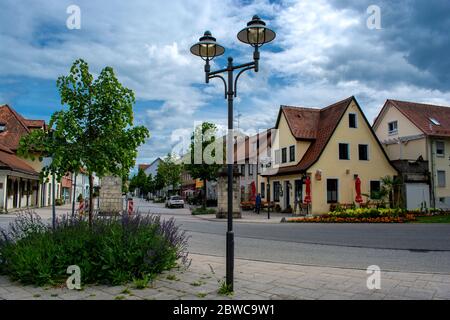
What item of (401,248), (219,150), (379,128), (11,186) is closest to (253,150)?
(219,150)

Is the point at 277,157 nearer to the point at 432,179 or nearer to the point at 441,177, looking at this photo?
the point at 432,179

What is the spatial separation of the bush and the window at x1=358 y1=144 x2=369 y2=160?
1094 inches

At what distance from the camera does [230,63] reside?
718 cm

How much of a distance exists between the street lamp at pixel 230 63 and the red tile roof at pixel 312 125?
23.6 metres

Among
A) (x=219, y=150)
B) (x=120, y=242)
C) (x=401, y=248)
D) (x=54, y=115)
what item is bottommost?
(x=401, y=248)

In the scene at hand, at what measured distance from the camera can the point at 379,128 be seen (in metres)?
39.9

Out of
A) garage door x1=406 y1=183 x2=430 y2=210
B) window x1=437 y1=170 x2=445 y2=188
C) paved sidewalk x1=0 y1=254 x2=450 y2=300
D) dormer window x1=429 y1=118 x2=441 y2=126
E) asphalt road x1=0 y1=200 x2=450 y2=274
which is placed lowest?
asphalt road x1=0 y1=200 x2=450 y2=274

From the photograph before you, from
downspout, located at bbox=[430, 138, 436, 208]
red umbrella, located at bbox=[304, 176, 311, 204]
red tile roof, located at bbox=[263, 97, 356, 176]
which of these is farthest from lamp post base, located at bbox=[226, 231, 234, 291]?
downspout, located at bbox=[430, 138, 436, 208]

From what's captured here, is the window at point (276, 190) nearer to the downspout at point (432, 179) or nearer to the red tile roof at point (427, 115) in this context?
the downspout at point (432, 179)

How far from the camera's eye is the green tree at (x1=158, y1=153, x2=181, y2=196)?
69.2m

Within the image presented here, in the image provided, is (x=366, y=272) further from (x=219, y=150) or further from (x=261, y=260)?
(x=219, y=150)

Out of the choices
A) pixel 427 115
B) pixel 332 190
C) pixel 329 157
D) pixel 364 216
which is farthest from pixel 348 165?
pixel 427 115

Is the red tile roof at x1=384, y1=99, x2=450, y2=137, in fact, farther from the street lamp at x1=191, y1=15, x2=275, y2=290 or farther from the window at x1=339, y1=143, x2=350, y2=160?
the street lamp at x1=191, y1=15, x2=275, y2=290
